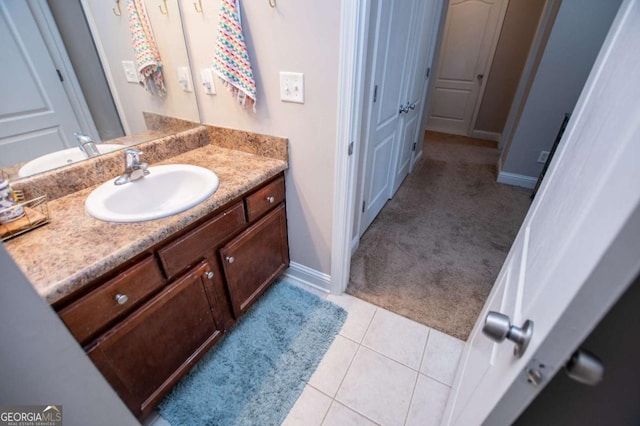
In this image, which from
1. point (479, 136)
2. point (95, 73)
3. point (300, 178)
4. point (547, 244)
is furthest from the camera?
point (479, 136)

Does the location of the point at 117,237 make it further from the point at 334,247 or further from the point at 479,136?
the point at 479,136

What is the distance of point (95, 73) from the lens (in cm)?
117

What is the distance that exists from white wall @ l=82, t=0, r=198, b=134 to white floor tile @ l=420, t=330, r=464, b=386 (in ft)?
5.84

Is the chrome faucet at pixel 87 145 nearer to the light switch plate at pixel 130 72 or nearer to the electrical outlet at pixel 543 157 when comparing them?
the light switch plate at pixel 130 72

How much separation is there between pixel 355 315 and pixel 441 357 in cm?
48

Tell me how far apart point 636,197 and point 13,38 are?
159cm

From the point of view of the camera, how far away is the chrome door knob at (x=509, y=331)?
1.35ft

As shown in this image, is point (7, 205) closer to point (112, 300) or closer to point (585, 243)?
point (112, 300)

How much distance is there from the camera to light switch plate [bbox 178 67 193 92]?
4.67 ft

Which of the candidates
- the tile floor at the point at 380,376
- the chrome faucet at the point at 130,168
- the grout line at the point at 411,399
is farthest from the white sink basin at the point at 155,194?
the grout line at the point at 411,399

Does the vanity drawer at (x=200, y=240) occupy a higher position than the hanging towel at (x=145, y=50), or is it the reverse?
the hanging towel at (x=145, y=50)

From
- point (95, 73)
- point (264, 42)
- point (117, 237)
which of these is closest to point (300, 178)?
point (264, 42)

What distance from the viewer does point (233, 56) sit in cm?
121

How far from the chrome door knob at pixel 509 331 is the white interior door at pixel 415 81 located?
7.24ft
